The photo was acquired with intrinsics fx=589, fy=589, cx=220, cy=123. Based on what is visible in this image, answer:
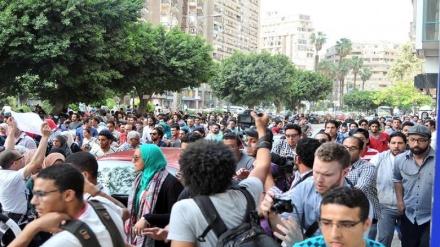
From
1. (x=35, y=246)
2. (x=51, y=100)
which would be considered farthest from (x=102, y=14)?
(x=35, y=246)

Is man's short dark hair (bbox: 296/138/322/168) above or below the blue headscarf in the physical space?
above

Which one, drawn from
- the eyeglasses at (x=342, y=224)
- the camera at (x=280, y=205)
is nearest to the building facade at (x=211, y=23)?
the camera at (x=280, y=205)

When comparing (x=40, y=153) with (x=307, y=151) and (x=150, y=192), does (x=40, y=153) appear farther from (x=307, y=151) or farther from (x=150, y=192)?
(x=307, y=151)

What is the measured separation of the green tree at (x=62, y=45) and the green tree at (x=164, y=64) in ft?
14.7

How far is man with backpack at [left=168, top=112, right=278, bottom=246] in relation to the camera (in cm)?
306

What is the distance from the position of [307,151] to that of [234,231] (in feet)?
6.19

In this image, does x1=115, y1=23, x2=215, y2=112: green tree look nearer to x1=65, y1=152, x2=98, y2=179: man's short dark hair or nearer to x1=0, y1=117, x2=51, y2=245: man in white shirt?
x1=0, y1=117, x2=51, y2=245: man in white shirt

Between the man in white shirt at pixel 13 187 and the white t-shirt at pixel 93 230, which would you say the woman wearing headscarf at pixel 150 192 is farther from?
the white t-shirt at pixel 93 230

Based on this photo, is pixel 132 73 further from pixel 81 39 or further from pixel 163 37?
pixel 81 39

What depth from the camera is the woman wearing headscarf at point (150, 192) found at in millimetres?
4871

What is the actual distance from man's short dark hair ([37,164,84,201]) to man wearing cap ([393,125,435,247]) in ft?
13.9

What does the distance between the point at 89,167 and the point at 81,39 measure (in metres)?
19.4

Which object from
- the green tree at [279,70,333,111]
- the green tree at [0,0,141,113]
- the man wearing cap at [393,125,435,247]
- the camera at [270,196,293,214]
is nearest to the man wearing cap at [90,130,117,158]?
the man wearing cap at [393,125,435,247]

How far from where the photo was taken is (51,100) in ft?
85.8
